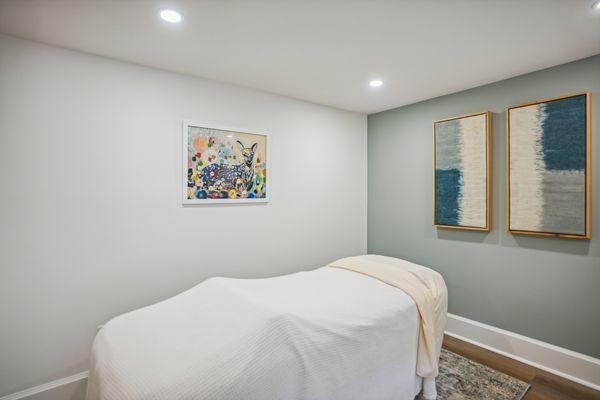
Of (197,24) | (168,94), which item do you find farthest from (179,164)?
(197,24)

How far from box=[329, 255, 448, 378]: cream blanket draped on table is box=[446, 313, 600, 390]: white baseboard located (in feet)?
2.89

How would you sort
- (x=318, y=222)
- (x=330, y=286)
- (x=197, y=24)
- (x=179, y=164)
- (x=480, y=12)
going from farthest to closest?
(x=318, y=222), (x=179, y=164), (x=330, y=286), (x=197, y=24), (x=480, y=12)

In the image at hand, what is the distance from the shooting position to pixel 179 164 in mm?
2516

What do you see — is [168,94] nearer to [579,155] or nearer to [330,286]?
[330,286]

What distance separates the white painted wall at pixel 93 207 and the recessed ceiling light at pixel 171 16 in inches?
27.4

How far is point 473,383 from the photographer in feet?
7.42

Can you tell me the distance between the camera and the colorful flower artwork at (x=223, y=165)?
2.56 meters

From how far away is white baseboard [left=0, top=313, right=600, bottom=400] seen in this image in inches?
83.6

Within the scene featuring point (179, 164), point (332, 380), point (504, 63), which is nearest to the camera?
point (332, 380)

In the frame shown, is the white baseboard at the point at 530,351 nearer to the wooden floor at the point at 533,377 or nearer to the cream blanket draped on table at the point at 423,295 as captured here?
the wooden floor at the point at 533,377

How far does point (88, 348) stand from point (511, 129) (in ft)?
12.6

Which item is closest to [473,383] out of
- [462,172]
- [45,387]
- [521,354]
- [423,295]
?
[521,354]

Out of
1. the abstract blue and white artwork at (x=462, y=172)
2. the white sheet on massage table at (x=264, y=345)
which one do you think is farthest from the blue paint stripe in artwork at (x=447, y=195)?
the white sheet on massage table at (x=264, y=345)

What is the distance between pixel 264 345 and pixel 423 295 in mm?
1253
